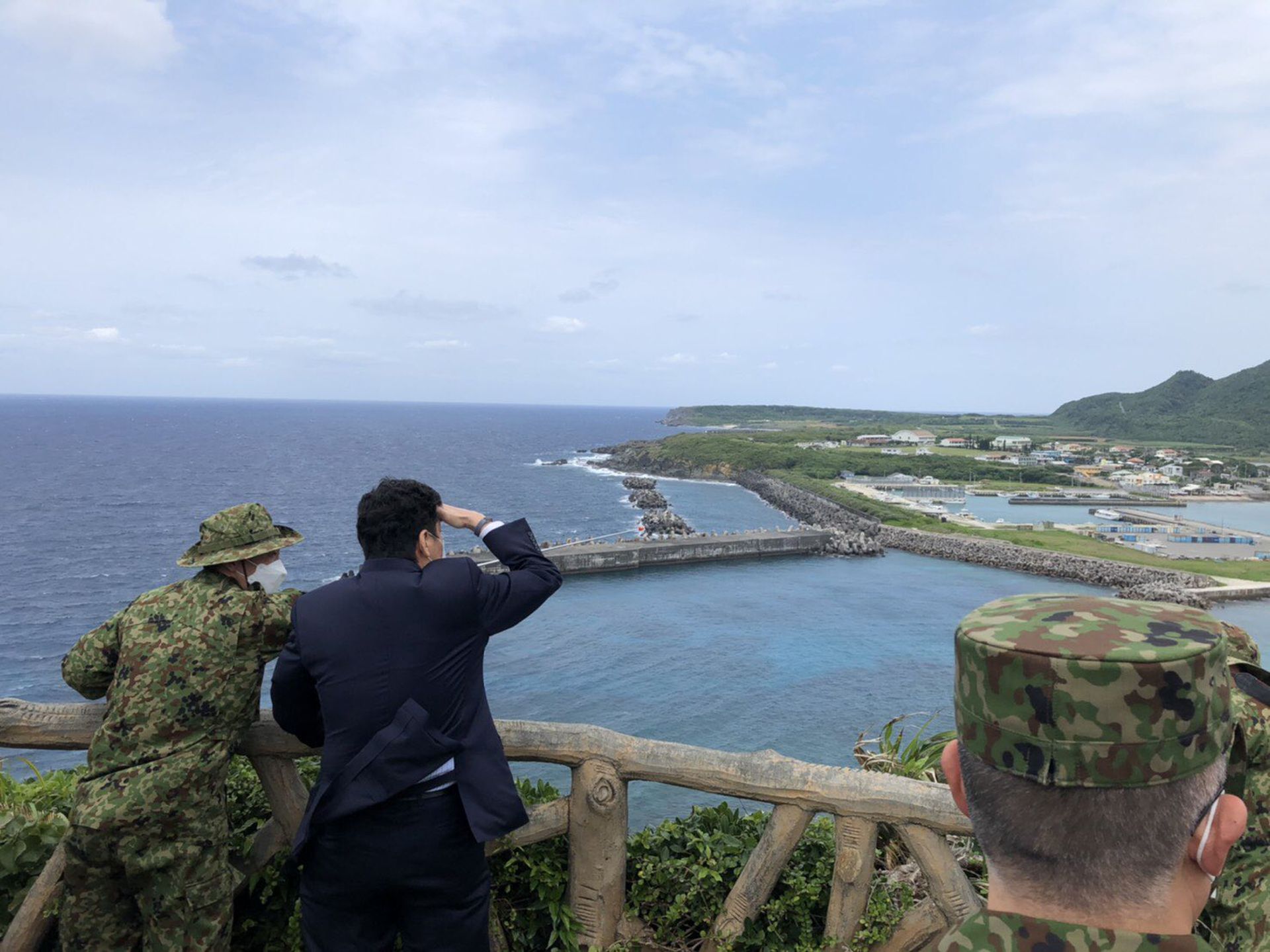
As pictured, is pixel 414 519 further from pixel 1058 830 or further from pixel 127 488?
pixel 127 488

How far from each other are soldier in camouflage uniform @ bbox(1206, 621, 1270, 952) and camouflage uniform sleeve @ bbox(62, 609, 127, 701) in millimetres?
3236

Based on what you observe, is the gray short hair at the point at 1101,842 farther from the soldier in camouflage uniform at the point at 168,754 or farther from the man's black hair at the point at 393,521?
the soldier in camouflage uniform at the point at 168,754

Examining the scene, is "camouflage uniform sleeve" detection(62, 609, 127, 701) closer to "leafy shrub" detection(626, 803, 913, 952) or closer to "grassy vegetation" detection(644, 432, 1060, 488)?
"leafy shrub" detection(626, 803, 913, 952)

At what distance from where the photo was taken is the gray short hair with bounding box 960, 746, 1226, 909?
3.80 feet

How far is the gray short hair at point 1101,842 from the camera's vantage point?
3.80 ft

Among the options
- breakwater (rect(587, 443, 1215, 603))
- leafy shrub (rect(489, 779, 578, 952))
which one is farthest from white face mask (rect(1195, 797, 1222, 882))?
breakwater (rect(587, 443, 1215, 603))

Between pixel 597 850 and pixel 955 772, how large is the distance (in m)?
2.16

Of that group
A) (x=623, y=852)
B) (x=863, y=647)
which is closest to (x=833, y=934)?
(x=623, y=852)

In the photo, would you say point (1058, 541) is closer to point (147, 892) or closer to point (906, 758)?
point (906, 758)

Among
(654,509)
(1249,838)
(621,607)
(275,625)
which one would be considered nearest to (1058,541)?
(654,509)

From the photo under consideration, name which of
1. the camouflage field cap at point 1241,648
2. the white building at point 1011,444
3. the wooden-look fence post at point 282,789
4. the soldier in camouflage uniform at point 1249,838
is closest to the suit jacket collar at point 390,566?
the wooden-look fence post at point 282,789

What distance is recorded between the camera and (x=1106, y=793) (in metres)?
1.17

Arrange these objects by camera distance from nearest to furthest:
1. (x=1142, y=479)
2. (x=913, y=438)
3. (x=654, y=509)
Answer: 1. (x=654, y=509)
2. (x=1142, y=479)
3. (x=913, y=438)

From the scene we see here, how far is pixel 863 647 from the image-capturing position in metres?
34.8
